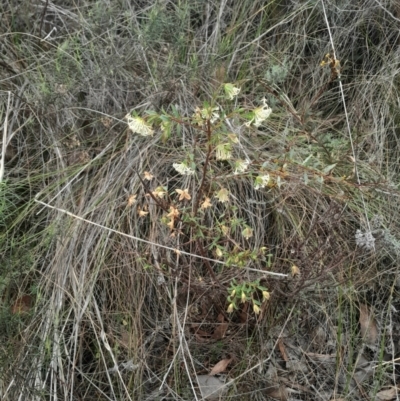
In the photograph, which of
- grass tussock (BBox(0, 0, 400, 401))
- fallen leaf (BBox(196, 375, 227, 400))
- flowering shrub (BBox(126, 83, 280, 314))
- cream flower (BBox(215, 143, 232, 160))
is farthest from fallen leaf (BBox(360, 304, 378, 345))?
cream flower (BBox(215, 143, 232, 160))

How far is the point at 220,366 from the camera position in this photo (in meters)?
1.77

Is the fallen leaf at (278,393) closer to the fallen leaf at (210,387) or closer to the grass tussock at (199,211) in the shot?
the grass tussock at (199,211)

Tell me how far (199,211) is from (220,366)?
17.7 inches

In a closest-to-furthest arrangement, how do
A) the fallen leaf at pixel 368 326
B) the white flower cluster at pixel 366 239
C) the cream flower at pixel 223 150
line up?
the cream flower at pixel 223 150
the white flower cluster at pixel 366 239
the fallen leaf at pixel 368 326

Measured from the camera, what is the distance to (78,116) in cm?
210

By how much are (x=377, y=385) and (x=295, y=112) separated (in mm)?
891

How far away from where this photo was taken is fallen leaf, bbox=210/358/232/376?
177cm

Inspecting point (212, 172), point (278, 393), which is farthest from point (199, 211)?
point (278, 393)

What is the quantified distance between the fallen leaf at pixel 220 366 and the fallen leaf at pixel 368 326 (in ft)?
1.32

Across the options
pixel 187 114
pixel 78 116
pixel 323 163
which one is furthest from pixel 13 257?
pixel 323 163

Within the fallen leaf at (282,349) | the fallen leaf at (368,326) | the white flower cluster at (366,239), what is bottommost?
the fallen leaf at (282,349)

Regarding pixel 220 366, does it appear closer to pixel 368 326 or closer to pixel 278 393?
pixel 278 393

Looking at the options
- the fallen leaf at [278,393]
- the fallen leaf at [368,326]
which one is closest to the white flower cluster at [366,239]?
the fallen leaf at [368,326]

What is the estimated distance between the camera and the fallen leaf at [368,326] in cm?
181
